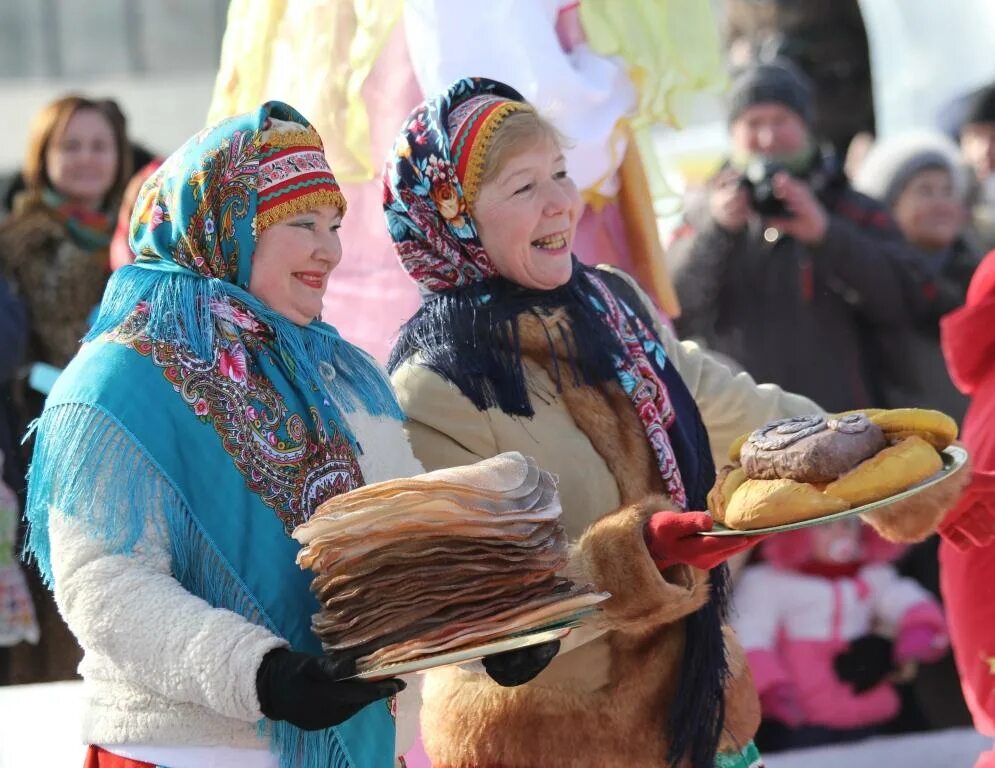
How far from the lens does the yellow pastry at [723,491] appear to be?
2576 mm

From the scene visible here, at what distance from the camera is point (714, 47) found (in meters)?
4.16

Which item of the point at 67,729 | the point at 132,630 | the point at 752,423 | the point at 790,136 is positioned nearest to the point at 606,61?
the point at 752,423

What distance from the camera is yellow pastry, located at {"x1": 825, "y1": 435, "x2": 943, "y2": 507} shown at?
2.48 m

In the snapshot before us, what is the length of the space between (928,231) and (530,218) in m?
3.39

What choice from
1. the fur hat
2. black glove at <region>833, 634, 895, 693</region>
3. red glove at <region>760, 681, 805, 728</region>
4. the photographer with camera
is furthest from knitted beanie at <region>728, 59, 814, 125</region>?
red glove at <region>760, 681, 805, 728</region>

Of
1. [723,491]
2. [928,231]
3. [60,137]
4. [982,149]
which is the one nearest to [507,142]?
[723,491]

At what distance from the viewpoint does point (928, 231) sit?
19.6ft

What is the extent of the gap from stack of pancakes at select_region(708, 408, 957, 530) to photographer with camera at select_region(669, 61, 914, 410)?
2575mm

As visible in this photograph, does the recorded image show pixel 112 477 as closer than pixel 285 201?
Yes

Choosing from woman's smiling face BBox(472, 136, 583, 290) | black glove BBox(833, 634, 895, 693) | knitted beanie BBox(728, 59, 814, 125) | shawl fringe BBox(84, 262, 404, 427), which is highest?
knitted beanie BBox(728, 59, 814, 125)

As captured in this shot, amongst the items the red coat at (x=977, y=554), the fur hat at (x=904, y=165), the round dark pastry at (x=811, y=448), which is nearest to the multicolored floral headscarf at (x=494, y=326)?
the round dark pastry at (x=811, y=448)

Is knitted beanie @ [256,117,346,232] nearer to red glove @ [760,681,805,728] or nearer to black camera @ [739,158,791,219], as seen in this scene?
black camera @ [739,158,791,219]

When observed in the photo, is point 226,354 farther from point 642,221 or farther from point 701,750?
point 642,221

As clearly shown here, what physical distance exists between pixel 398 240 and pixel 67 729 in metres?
1.48
